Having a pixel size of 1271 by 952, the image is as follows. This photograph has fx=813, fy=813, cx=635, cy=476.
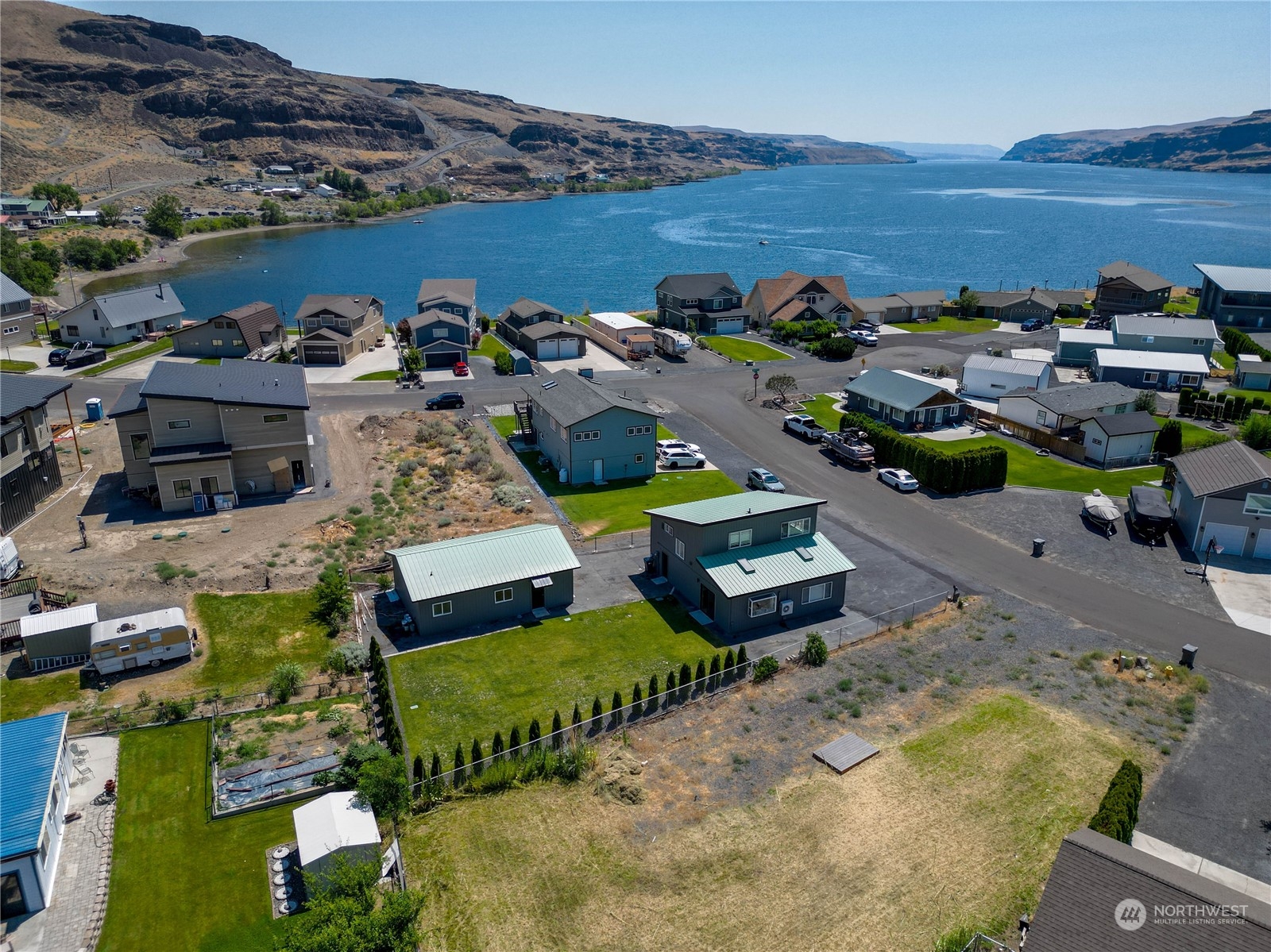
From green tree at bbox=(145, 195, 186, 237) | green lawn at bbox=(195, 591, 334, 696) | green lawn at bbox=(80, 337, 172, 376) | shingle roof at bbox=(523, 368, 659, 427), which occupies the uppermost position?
green tree at bbox=(145, 195, 186, 237)

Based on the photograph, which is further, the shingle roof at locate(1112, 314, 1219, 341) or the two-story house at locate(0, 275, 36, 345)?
the two-story house at locate(0, 275, 36, 345)

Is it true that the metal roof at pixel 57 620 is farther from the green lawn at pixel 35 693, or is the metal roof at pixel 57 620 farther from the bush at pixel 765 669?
the bush at pixel 765 669

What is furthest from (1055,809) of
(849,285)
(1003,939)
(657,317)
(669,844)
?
(849,285)

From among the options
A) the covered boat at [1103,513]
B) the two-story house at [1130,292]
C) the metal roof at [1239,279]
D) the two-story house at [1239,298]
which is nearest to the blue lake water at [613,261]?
the two-story house at [1130,292]

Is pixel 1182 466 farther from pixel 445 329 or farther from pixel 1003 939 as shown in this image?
pixel 445 329

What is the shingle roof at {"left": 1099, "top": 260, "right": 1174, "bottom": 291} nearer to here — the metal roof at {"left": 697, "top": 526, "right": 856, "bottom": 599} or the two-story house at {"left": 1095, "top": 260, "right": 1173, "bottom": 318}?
the two-story house at {"left": 1095, "top": 260, "right": 1173, "bottom": 318}

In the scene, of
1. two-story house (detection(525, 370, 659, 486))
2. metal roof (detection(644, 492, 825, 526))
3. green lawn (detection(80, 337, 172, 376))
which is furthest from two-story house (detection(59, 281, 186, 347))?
metal roof (detection(644, 492, 825, 526))
